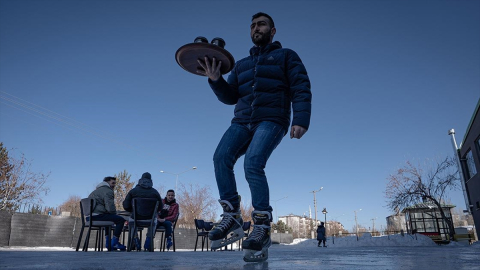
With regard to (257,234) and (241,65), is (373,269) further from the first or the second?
(241,65)

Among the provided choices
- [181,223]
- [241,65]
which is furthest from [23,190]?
[241,65]

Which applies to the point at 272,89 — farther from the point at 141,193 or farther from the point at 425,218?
the point at 425,218

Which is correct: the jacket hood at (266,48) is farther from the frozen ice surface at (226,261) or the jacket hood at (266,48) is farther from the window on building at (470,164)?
the window on building at (470,164)

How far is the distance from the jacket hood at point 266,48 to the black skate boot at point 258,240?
1598 mm

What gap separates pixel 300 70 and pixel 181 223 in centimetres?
4006

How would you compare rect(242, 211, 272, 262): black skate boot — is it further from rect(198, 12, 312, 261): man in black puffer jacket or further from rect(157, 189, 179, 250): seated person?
rect(157, 189, 179, 250): seated person

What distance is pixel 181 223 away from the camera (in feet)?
Answer: 131

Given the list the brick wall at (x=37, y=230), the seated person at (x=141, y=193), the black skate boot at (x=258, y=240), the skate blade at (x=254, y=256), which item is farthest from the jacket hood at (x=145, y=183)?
the brick wall at (x=37, y=230)

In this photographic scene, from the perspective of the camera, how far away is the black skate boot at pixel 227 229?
2316mm

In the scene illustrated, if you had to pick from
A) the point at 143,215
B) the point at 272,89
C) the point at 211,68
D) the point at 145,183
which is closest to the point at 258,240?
the point at 272,89

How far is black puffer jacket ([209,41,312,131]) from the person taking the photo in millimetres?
2703

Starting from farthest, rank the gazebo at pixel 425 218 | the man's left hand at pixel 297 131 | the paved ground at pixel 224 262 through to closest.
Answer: the gazebo at pixel 425 218 < the man's left hand at pixel 297 131 < the paved ground at pixel 224 262

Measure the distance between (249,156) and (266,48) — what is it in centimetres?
118

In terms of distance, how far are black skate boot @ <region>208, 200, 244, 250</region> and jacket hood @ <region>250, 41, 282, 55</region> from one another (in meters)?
1.53
